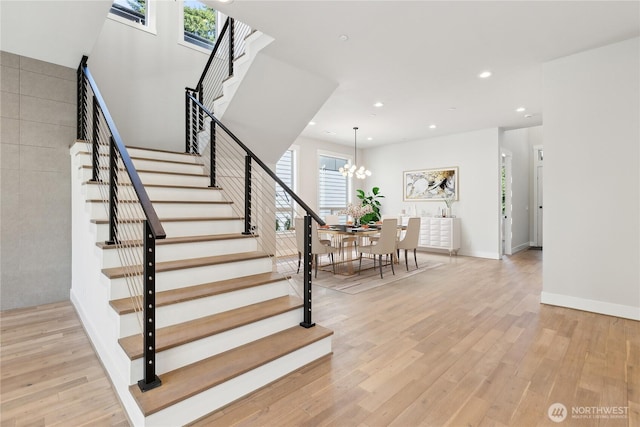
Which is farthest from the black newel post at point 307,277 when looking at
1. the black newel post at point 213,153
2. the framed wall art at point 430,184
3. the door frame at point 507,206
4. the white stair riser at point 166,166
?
the door frame at point 507,206

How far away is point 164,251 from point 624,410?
326 cm

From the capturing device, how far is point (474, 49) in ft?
11.2

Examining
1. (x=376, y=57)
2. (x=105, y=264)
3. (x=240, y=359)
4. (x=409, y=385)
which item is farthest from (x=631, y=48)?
(x=105, y=264)

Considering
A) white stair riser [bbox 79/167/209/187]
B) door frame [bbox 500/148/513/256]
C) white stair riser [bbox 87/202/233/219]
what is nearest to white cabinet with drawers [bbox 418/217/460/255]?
door frame [bbox 500/148/513/256]

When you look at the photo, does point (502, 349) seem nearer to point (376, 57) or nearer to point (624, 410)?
point (624, 410)

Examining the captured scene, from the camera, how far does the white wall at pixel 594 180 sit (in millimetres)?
3191

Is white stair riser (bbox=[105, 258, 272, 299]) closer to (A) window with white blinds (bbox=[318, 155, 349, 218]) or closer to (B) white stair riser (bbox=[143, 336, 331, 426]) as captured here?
(B) white stair riser (bbox=[143, 336, 331, 426])

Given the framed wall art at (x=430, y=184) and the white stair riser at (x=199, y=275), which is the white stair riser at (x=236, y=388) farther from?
the framed wall art at (x=430, y=184)

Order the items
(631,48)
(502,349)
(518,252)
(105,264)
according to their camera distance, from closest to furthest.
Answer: (105,264)
(502,349)
(631,48)
(518,252)

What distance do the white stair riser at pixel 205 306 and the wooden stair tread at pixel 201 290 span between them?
3 centimetres

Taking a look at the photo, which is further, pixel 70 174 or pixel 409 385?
pixel 70 174

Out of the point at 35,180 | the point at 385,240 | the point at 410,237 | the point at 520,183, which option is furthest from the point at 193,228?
the point at 520,183

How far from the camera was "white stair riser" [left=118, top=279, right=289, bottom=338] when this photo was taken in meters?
1.92

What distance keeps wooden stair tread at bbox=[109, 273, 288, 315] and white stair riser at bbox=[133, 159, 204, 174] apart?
1.95m
